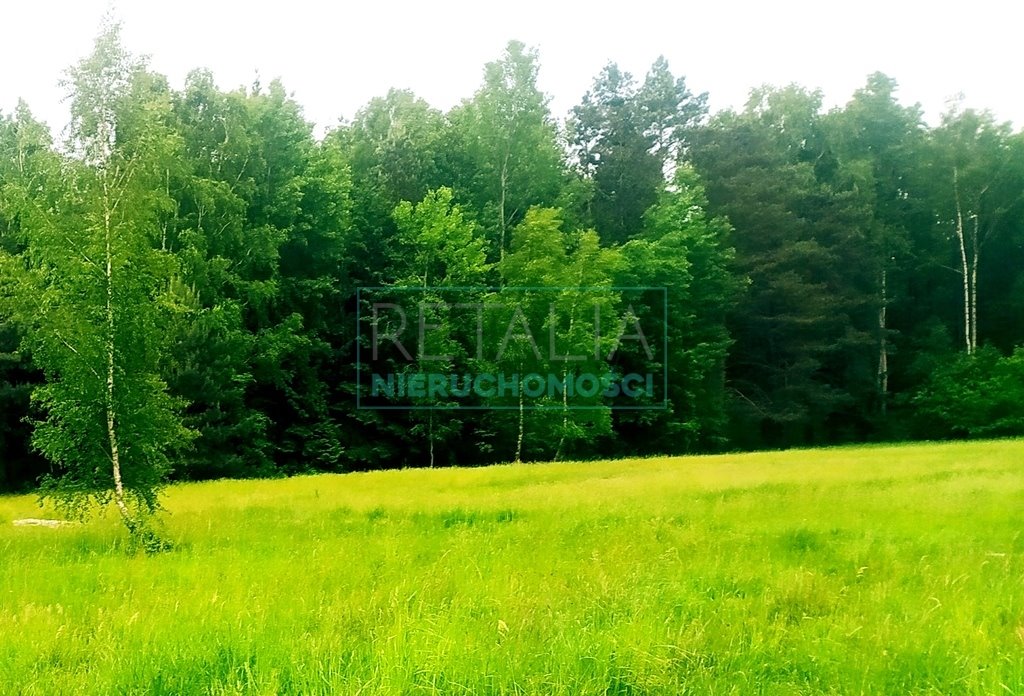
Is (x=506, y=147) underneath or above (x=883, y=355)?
above

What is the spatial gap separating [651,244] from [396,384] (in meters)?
14.4

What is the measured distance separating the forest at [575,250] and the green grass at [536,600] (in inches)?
585

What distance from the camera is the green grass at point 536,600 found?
15.2ft

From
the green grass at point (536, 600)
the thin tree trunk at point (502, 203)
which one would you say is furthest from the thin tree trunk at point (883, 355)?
the green grass at point (536, 600)

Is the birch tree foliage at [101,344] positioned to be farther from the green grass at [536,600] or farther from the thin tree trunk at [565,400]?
the thin tree trunk at [565,400]

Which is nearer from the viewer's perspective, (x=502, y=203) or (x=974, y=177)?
(x=502, y=203)

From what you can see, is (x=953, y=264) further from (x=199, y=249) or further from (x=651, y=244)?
(x=199, y=249)

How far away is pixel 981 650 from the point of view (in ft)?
16.7

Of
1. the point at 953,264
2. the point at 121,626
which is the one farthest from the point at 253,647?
the point at 953,264

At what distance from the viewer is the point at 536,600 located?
624 cm

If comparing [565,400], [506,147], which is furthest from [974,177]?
[565,400]

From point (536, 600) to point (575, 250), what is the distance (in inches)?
1154

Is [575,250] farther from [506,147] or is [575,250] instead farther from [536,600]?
[536,600]

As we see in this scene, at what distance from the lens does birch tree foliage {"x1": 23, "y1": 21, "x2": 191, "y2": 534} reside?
1011 cm
